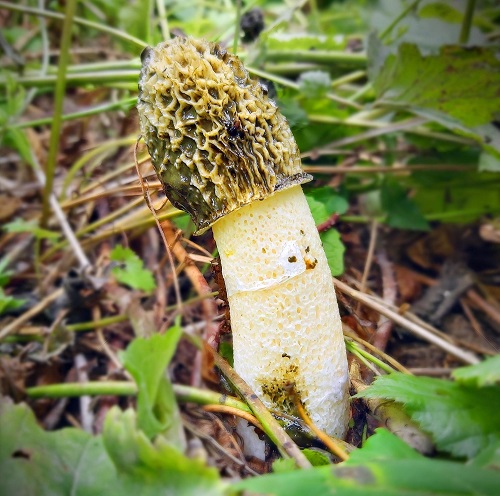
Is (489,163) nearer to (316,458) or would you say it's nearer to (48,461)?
(316,458)

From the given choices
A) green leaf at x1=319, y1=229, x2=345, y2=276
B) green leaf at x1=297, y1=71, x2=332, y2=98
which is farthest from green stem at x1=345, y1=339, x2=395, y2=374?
green leaf at x1=297, y1=71, x2=332, y2=98

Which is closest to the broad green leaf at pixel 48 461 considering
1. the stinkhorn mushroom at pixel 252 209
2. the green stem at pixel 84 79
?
A: the stinkhorn mushroom at pixel 252 209

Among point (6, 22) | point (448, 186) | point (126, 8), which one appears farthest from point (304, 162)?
point (6, 22)

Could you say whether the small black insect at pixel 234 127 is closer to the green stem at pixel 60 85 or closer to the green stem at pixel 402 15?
the green stem at pixel 60 85

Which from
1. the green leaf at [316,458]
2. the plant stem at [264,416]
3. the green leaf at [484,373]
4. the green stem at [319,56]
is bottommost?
the green leaf at [316,458]

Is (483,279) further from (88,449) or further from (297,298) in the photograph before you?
(88,449)

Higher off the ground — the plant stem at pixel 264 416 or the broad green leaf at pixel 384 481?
the broad green leaf at pixel 384 481

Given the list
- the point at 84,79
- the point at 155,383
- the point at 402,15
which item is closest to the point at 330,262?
the point at 155,383
